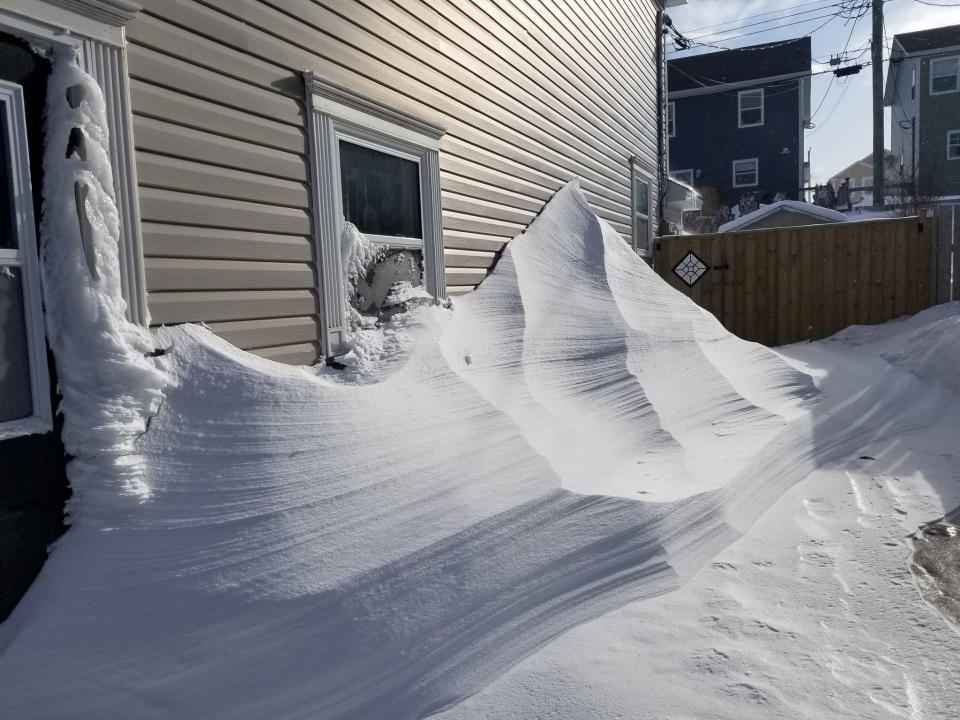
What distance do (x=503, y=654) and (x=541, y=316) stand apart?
9.55 feet

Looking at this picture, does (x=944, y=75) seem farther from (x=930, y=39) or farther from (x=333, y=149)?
(x=333, y=149)

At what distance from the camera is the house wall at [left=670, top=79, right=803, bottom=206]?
26719 mm

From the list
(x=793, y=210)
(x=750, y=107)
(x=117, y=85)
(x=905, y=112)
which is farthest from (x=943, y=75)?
(x=117, y=85)

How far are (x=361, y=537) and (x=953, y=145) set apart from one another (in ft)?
102

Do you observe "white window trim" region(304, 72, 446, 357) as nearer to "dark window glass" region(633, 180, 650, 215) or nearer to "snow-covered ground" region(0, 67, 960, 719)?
"snow-covered ground" region(0, 67, 960, 719)

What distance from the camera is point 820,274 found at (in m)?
10.6

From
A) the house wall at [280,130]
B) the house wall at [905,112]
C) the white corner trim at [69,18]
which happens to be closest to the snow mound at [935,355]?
the house wall at [280,130]

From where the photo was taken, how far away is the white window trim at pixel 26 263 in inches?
98.2

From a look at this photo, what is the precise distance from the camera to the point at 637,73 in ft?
37.2

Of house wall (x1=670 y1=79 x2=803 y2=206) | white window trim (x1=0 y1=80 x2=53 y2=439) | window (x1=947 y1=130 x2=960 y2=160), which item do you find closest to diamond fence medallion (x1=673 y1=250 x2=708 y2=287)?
white window trim (x1=0 y1=80 x2=53 y2=439)

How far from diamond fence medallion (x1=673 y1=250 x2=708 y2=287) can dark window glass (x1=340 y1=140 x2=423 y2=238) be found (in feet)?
24.2

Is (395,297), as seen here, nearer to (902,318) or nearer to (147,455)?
(147,455)

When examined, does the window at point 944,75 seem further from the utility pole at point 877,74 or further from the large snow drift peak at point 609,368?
the large snow drift peak at point 609,368

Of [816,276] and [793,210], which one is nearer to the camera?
[816,276]
